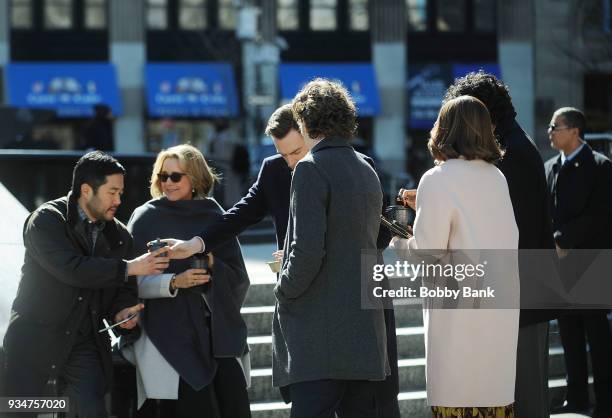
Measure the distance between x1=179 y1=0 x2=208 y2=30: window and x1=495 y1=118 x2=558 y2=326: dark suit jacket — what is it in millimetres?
29889

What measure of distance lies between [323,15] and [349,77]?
8.01ft

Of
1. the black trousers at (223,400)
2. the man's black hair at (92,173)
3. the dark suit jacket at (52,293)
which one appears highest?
the man's black hair at (92,173)

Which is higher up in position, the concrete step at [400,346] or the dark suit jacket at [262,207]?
the dark suit jacket at [262,207]

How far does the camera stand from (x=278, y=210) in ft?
19.3

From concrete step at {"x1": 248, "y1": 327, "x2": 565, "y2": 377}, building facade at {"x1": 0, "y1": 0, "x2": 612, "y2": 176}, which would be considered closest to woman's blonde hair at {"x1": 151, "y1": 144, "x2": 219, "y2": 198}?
concrete step at {"x1": 248, "y1": 327, "x2": 565, "y2": 377}

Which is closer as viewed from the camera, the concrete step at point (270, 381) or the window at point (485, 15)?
the concrete step at point (270, 381)

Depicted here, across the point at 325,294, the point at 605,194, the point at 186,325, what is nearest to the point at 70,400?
the point at 186,325

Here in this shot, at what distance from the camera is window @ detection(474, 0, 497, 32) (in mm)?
36375

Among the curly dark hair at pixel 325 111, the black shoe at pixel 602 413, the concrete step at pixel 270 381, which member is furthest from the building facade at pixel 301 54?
the curly dark hair at pixel 325 111

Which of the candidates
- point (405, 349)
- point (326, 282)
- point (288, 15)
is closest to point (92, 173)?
point (326, 282)

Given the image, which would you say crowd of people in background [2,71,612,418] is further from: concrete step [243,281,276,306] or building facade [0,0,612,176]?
building facade [0,0,612,176]

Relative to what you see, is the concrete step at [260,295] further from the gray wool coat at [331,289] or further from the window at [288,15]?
the window at [288,15]

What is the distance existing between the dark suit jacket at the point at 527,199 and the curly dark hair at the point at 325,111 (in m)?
0.87

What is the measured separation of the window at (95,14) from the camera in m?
33.9
